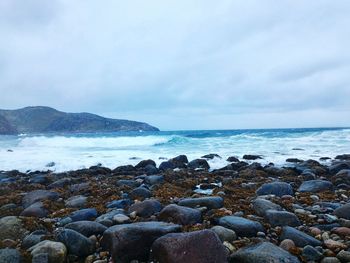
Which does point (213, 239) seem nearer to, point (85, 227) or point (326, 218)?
point (85, 227)

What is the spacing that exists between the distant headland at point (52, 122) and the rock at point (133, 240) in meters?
86.8

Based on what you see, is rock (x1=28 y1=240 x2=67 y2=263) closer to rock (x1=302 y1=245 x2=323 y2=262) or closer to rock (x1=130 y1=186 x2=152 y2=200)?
rock (x1=302 y1=245 x2=323 y2=262)

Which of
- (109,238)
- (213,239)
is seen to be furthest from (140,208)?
(213,239)

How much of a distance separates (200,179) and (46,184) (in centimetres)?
439

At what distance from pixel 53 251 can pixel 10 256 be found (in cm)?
42

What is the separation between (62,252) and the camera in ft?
13.0

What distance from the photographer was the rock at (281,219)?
506 cm

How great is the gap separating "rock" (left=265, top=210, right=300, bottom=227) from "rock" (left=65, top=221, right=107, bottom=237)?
89.1 inches

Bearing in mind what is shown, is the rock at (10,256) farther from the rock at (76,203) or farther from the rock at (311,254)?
the rock at (76,203)

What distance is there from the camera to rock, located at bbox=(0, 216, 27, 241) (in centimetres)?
480

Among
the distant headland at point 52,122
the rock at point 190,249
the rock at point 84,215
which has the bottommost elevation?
the rock at point 84,215

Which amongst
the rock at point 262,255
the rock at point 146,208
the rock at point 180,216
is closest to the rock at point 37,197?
the rock at point 146,208

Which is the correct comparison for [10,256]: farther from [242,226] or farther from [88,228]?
[242,226]

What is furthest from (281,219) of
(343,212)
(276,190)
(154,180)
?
(154,180)
